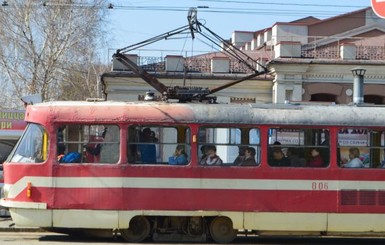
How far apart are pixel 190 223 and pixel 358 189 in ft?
11.2

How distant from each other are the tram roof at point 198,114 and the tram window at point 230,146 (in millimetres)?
214

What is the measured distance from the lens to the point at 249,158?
1345cm

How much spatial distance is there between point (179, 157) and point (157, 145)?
49cm

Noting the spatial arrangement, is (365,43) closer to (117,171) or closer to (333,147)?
(333,147)

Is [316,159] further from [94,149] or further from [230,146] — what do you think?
[94,149]

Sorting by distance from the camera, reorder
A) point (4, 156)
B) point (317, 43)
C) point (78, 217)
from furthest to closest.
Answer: point (317, 43) → point (4, 156) → point (78, 217)

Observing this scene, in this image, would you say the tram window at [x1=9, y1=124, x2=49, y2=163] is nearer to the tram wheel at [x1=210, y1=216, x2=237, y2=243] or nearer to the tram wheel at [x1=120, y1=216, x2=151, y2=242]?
the tram wheel at [x1=120, y1=216, x2=151, y2=242]

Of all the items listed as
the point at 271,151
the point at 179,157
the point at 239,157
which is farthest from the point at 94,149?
the point at 271,151

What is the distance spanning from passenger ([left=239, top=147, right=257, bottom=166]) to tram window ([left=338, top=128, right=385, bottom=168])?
5.76 feet

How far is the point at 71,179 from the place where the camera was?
13.3m

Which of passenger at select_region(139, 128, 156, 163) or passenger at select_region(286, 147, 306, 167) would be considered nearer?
passenger at select_region(139, 128, 156, 163)

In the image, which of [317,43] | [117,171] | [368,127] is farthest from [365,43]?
[117,171]

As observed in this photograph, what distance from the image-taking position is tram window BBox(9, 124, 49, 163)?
1344cm

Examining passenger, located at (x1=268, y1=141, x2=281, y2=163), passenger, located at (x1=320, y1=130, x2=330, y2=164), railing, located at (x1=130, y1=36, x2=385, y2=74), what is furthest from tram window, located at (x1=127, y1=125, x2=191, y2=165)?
railing, located at (x1=130, y1=36, x2=385, y2=74)
